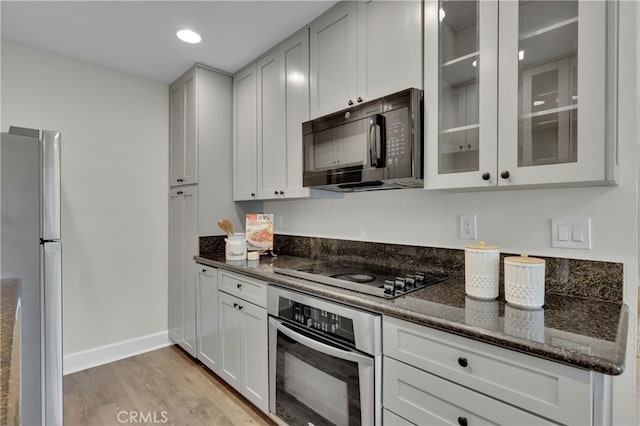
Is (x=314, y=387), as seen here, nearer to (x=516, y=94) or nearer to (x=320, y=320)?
(x=320, y=320)

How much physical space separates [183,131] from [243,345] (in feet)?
6.05

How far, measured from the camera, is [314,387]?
153 centimetres

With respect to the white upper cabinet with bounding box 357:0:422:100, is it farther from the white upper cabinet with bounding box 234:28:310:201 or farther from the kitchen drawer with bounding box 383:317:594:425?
the kitchen drawer with bounding box 383:317:594:425

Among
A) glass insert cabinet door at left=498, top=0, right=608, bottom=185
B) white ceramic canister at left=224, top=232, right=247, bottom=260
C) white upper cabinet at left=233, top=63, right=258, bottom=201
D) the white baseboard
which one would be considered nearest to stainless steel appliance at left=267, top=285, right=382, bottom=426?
white ceramic canister at left=224, top=232, right=247, bottom=260

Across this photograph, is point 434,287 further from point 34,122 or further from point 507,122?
point 34,122

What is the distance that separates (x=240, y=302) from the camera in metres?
2.00

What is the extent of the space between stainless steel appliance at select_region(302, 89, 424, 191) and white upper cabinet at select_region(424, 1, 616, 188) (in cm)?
8

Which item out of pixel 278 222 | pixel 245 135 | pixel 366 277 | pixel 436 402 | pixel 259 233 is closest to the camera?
pixel 436 402

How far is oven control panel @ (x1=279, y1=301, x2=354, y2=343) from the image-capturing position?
1.35m

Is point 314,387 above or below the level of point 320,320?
below

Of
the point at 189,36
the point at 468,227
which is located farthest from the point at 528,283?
the point at 189,36

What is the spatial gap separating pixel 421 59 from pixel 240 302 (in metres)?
1.68

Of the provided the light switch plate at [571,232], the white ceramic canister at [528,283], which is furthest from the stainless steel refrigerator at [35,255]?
the light switch plate at [571,232]

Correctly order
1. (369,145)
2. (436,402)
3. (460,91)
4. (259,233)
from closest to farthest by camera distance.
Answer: (436,402) → (460,91) → (369,145) → (259,233)
